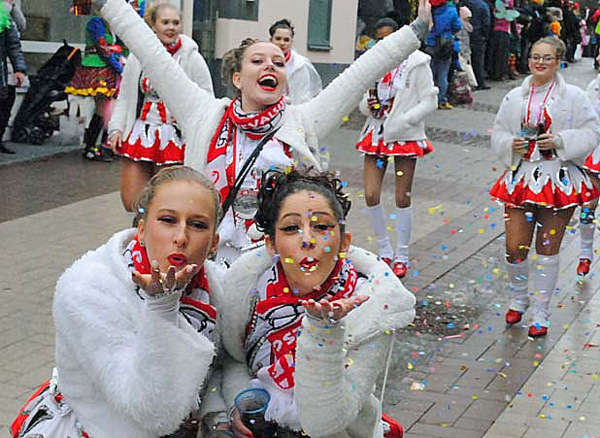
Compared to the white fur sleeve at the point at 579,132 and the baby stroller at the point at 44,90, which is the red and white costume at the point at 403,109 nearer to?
the white fur sleeve at the point at 579,132

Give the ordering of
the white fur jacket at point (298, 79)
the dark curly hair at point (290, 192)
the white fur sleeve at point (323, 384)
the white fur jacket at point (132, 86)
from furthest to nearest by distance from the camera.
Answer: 1. the white fur jacket at point (298, 79)
2. the white fur jacket at point (132, 86)
3. the dark curly hair at point (290, 192)
4. the white fur sleeve at point (323, 384)

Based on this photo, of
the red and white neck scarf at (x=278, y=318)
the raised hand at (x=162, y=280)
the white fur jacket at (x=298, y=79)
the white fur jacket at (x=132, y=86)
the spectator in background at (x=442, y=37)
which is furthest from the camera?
the spectator in background at (x=442, y=37)

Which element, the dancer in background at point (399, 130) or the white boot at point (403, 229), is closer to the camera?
the dancer in background at point (399, 130)

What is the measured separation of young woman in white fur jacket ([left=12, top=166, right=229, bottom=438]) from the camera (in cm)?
279

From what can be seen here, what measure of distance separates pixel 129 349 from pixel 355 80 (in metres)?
2.29

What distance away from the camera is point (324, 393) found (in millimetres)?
2855

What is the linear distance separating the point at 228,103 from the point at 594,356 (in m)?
3.31

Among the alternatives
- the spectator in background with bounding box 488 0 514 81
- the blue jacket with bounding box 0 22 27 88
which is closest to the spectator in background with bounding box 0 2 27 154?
the blue jacket with bounding box 0 22 27 88

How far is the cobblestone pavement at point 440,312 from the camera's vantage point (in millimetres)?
5852

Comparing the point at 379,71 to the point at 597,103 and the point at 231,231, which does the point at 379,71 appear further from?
the point at 597,103

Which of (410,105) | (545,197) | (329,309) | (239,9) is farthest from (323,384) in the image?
(239,9)

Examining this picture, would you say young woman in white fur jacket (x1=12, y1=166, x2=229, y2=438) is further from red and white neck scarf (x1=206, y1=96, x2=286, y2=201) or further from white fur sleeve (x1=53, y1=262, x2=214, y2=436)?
red and white neck scarf (x1=206, y1=96, x2=286, y2=201)

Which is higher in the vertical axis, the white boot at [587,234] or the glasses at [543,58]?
the glasses at [543,58]

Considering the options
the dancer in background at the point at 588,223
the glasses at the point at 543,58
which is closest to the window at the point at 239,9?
the dancer in background at the point at 588,223
